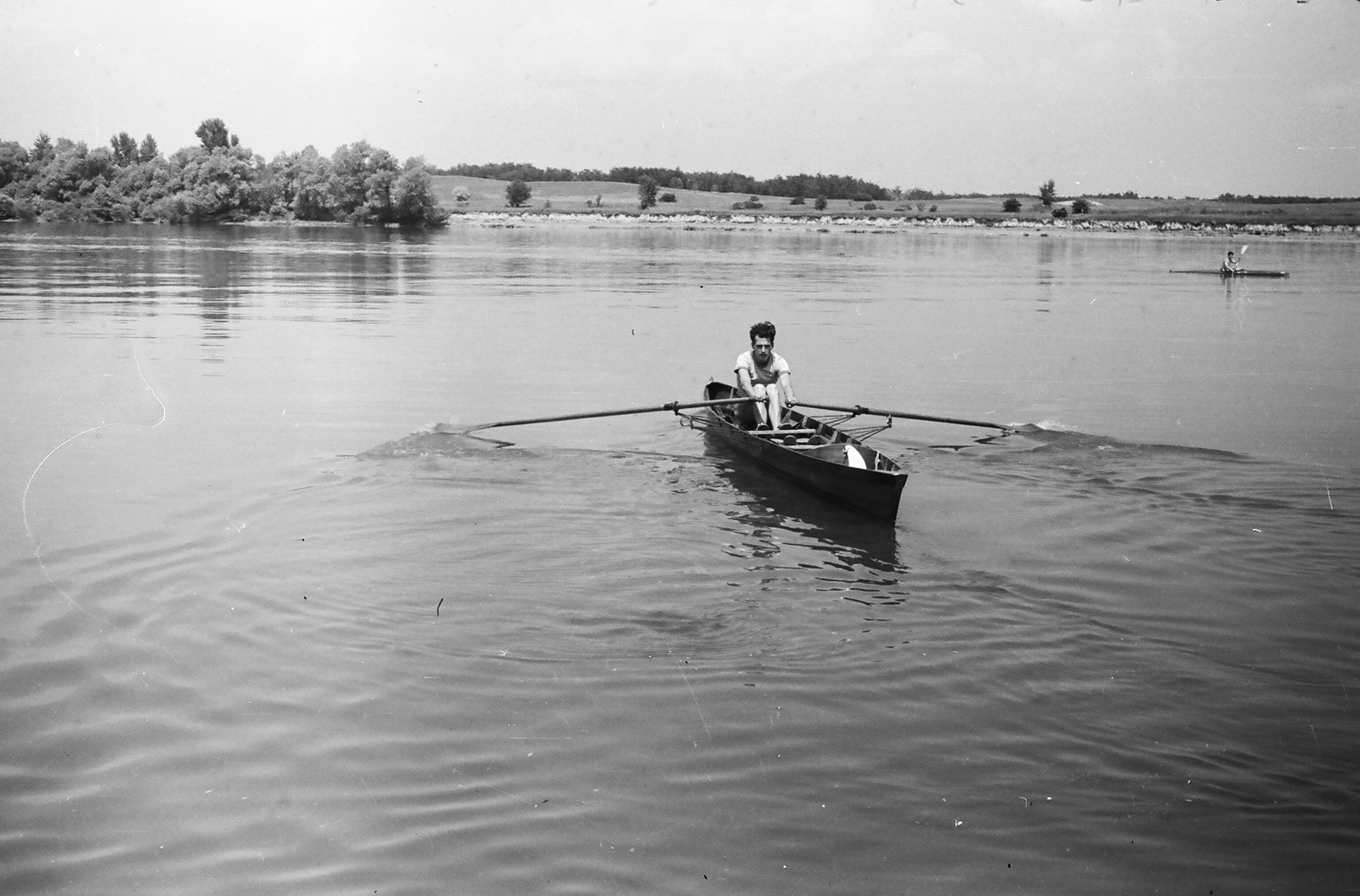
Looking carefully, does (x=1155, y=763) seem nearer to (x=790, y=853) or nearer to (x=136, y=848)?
(x=790, y=853)

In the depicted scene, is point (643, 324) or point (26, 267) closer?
point (643, 324)

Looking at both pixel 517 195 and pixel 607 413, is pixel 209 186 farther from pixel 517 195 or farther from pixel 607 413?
pixel 607 413

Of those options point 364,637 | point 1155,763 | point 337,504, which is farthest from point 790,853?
point 337,504

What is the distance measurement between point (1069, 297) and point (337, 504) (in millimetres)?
34957

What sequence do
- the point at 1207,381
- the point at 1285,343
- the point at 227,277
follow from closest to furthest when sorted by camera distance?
the point at 1207,381
the point at 1285,343
the point at 227,277

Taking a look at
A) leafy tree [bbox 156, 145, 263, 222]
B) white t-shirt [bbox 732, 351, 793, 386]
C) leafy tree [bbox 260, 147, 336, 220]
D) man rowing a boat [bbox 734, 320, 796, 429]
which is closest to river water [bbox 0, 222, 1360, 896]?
man rowing a boat [bbox 734, 320, 796, 429]

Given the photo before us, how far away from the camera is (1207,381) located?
2316cm

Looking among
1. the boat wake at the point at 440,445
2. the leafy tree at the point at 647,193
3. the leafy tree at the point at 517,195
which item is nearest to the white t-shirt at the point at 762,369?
the boat wake at the point at 440,445

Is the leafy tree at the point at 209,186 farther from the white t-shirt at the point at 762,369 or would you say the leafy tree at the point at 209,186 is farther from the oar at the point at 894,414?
the oar at the point at 894,414

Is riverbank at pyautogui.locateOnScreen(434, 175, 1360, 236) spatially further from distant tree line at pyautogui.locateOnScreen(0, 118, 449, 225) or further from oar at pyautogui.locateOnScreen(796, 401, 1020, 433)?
oar at pyautogui.locateOnScreen(796, 401, 1020, 433)

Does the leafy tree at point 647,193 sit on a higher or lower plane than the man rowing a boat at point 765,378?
higher

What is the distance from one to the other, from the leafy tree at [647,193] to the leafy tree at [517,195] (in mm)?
14986

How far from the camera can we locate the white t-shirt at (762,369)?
15.8 m

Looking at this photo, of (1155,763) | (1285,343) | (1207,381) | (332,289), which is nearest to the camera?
(1155,763)
